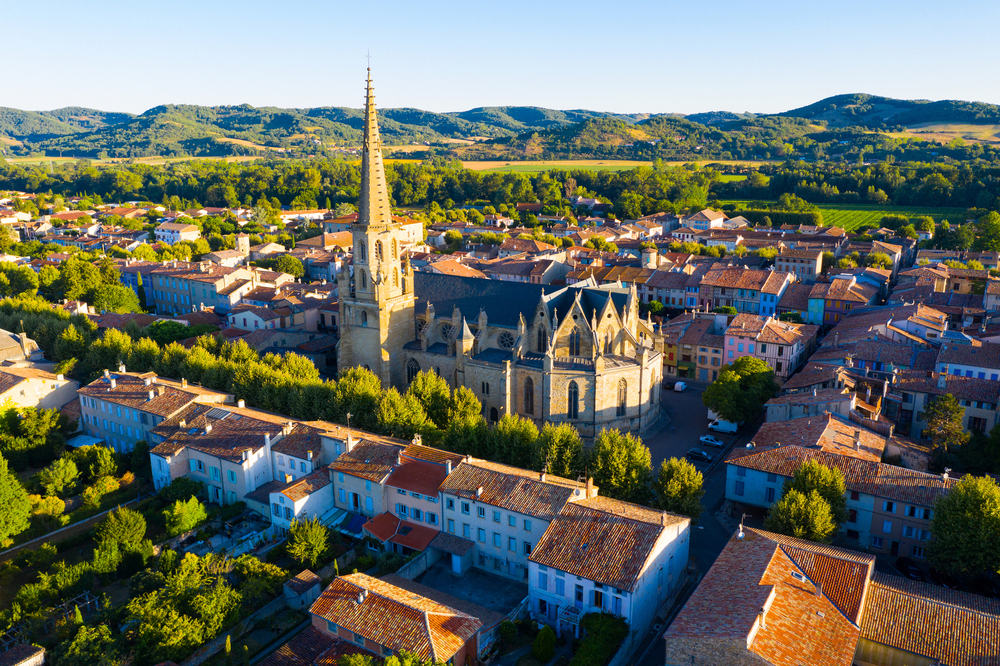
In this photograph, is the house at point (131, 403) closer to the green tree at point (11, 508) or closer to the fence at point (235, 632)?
the green tree at point (11, 508)

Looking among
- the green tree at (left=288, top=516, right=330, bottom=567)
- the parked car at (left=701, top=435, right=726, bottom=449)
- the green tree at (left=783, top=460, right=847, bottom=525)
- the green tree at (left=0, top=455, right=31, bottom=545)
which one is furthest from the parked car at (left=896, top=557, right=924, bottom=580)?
the green tree at (left=0, top=455, right=31, bottom=545)

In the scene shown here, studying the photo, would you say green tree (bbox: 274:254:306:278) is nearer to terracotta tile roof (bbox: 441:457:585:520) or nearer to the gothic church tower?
the gothic church tower

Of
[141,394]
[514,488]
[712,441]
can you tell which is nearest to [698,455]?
[712,441]

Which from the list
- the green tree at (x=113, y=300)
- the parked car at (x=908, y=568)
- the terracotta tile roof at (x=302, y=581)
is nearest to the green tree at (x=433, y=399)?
the terracotta tile roof at (x=302, y=581)

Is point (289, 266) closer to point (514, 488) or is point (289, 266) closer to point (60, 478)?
point (60, 478)

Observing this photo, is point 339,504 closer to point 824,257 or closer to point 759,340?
point 759,340

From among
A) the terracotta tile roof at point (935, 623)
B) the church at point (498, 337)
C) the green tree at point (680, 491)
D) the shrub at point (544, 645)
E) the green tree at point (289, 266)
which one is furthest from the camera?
the green tree at point (289, 266)

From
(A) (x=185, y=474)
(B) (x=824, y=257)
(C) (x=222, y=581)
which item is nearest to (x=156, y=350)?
(A) (x=185, y=474)
